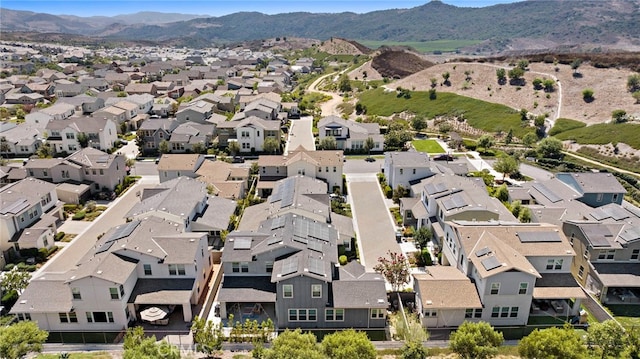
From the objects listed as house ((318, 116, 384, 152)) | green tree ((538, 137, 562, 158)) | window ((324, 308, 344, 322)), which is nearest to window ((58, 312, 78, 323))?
window ((324, 308, 344, 322))

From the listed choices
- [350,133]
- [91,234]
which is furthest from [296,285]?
[350,133]

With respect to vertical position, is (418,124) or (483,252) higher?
(418,124)

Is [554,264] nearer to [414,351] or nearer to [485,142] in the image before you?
[414,351]

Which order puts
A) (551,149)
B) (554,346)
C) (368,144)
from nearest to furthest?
(554,346), (551,149), (368,144)

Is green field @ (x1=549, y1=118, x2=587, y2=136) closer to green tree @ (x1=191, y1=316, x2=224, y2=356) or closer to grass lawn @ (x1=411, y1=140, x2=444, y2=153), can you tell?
grass lawn @ (x1=411, y1=140, x2=444, y2=153)

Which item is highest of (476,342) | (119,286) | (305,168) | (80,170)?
(305,168)

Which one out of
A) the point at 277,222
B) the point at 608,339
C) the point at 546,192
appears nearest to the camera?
the point at 608,339
